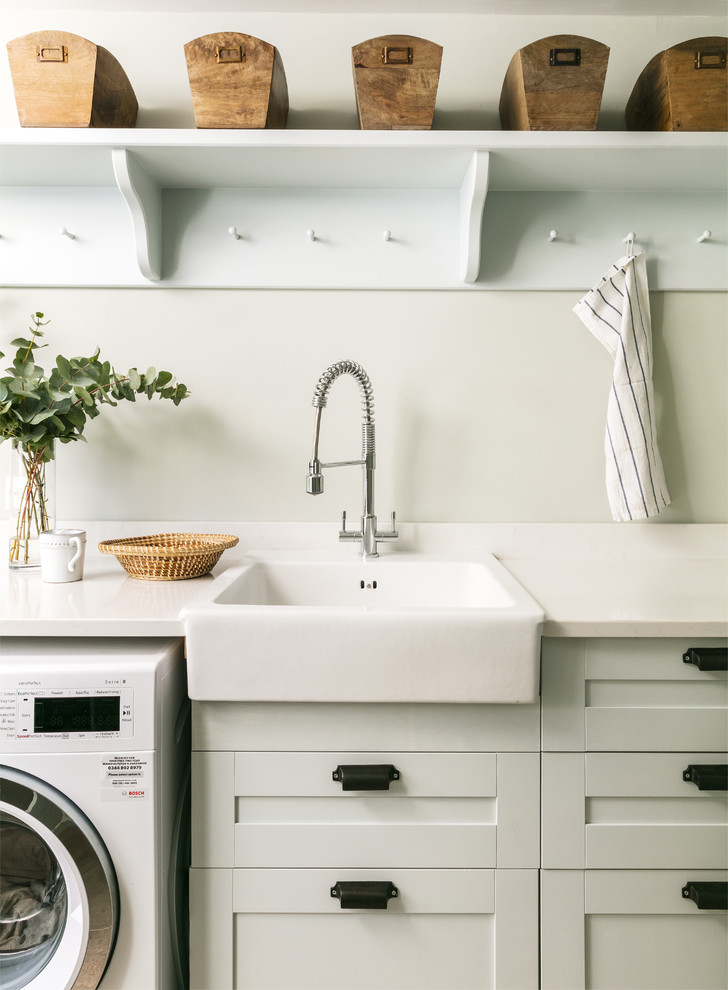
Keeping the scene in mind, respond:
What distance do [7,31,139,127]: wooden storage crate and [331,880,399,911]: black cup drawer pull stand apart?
1.58m

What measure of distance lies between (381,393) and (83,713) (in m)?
1.01

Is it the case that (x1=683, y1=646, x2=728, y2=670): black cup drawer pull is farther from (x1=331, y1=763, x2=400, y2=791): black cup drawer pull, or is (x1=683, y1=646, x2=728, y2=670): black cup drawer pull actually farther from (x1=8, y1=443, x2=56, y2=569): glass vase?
(x1=8, y1=443, x2=56, y2=569): glass vase

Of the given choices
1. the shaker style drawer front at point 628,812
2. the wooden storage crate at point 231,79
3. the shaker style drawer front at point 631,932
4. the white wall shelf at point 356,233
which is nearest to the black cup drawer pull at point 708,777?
the shaker style drawer front at point 628,812

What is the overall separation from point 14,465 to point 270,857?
1.01m

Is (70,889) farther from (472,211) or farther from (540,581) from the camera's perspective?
(472,211)

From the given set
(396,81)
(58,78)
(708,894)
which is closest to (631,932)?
(708,894)

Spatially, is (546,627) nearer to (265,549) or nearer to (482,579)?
(482,579)

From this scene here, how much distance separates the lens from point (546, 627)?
1.10 metres

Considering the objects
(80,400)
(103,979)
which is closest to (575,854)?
(103,979)

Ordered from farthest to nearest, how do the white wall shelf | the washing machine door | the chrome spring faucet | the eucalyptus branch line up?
1. the white wall shelf
2. the chrome spring faucet
3. the eucalyptus branch
4. the washing machine door

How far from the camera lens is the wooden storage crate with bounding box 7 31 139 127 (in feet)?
4.50

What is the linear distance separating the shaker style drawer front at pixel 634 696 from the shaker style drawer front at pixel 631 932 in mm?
223

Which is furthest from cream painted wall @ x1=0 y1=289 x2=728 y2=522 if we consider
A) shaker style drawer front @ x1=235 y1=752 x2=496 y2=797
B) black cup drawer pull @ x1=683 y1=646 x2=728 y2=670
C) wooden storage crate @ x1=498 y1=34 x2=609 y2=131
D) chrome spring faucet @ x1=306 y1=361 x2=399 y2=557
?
shaker style drawer front @ x1=235 y1=752 x2=496 y2=797

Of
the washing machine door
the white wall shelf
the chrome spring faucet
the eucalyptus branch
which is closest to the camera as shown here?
the washing machine door
